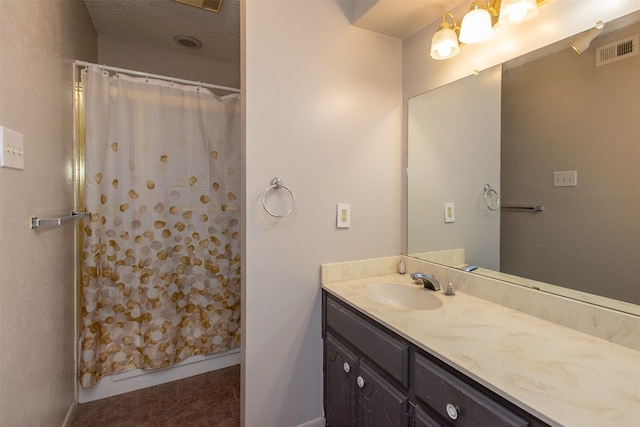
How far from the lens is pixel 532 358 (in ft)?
2.58

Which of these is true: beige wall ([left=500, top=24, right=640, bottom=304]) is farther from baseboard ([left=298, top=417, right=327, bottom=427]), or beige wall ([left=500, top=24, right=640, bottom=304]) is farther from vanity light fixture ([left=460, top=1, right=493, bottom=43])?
baseboard ([left=298, top=417, right=327, bottom=427])

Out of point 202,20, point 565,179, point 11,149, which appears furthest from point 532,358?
point 202,20

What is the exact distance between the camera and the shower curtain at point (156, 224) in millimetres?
1814

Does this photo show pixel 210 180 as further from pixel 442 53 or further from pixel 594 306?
pixel 594 306

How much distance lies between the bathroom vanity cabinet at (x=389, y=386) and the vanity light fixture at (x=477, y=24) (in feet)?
4.20

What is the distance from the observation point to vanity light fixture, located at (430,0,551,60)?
109 centimetres

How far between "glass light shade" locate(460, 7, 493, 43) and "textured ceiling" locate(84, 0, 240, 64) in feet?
4.82

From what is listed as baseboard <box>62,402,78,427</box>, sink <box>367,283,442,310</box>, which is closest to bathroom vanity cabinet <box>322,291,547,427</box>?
sink <box>367,283,442,310</box>

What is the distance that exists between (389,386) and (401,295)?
1.69ft

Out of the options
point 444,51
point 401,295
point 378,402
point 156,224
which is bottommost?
point 378,402

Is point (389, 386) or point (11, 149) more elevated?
point (11, 149)

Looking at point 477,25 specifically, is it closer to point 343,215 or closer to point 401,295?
point 343,215

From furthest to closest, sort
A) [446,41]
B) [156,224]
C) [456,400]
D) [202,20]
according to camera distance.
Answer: [202,20]
[156,224]
[446,41]
[456,400]

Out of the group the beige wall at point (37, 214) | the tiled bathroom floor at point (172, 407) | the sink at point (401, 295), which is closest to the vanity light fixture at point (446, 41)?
the sink at point (401, 295)
